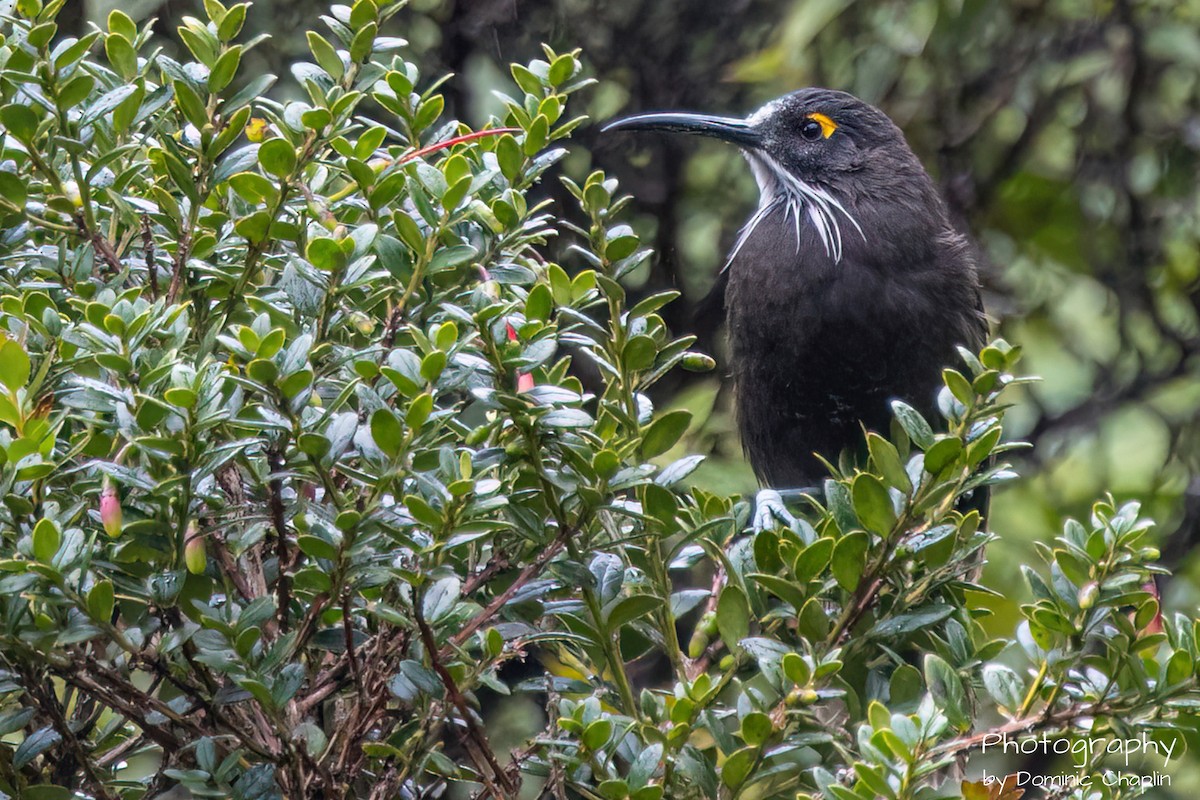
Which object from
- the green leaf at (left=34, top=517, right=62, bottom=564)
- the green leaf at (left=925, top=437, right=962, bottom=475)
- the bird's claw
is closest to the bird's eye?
the bird's claw

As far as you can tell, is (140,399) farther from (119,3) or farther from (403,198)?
(119,3)

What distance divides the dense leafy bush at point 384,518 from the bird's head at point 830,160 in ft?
5.22

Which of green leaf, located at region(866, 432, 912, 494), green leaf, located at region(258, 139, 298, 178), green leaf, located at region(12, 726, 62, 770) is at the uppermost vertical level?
green leaf, located at region(258, 139, 298, 178)

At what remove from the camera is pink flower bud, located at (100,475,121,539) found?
104 centimetres

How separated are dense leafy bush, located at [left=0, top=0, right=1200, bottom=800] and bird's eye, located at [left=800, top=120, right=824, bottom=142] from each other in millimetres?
1801

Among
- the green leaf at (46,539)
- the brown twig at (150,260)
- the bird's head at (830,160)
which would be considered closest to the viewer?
the green leaf at (46,539)

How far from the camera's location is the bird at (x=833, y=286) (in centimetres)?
270

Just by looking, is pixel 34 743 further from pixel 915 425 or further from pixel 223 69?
pixel 915 425

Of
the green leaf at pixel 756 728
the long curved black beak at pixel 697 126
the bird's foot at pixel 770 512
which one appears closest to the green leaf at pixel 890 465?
the bird's foot at pixel 770 512

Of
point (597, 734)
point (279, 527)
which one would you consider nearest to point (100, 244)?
point (279, 527)

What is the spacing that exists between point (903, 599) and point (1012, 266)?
2306 mm

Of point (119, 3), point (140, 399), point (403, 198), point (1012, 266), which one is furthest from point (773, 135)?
point (140, 399)

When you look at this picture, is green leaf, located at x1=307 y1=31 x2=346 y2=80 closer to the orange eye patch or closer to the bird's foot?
the bird's foot

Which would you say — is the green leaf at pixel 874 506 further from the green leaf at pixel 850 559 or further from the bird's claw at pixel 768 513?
the bird's claw at pixel 768 513
